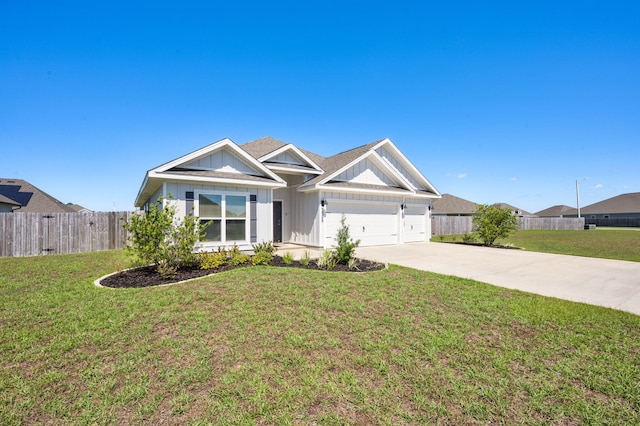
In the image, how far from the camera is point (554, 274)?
7898 millimetres

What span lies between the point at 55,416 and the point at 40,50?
13.9m

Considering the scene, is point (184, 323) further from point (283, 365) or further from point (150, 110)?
point (150, 110)

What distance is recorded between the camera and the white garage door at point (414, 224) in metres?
16.4

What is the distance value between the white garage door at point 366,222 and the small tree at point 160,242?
6759mm

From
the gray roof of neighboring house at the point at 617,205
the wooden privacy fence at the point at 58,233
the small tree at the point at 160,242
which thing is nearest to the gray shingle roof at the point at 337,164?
the small tree at the point at 160,242

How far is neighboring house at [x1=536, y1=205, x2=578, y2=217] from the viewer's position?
188 feet

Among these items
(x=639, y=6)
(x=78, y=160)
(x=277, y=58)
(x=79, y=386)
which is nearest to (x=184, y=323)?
(x=79, y=386)

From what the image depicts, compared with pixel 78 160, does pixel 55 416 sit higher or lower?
lower

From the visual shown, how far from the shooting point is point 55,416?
2326 mm

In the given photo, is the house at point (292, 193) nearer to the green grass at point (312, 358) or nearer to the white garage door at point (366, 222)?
the white garage door at point (366, 222)

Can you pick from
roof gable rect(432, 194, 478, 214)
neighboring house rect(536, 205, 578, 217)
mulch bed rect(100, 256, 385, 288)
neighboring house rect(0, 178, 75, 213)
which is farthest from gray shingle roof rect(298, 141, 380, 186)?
neighboring house rect(536, 205, 578, 217)

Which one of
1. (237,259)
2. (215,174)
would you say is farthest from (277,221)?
(237,259)

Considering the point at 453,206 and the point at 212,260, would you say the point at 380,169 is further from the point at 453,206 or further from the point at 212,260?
the point at 453,206

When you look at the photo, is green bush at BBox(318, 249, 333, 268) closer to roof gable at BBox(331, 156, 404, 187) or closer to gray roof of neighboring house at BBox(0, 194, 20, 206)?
roof gable at BBox(331, 156, 404, 187)
